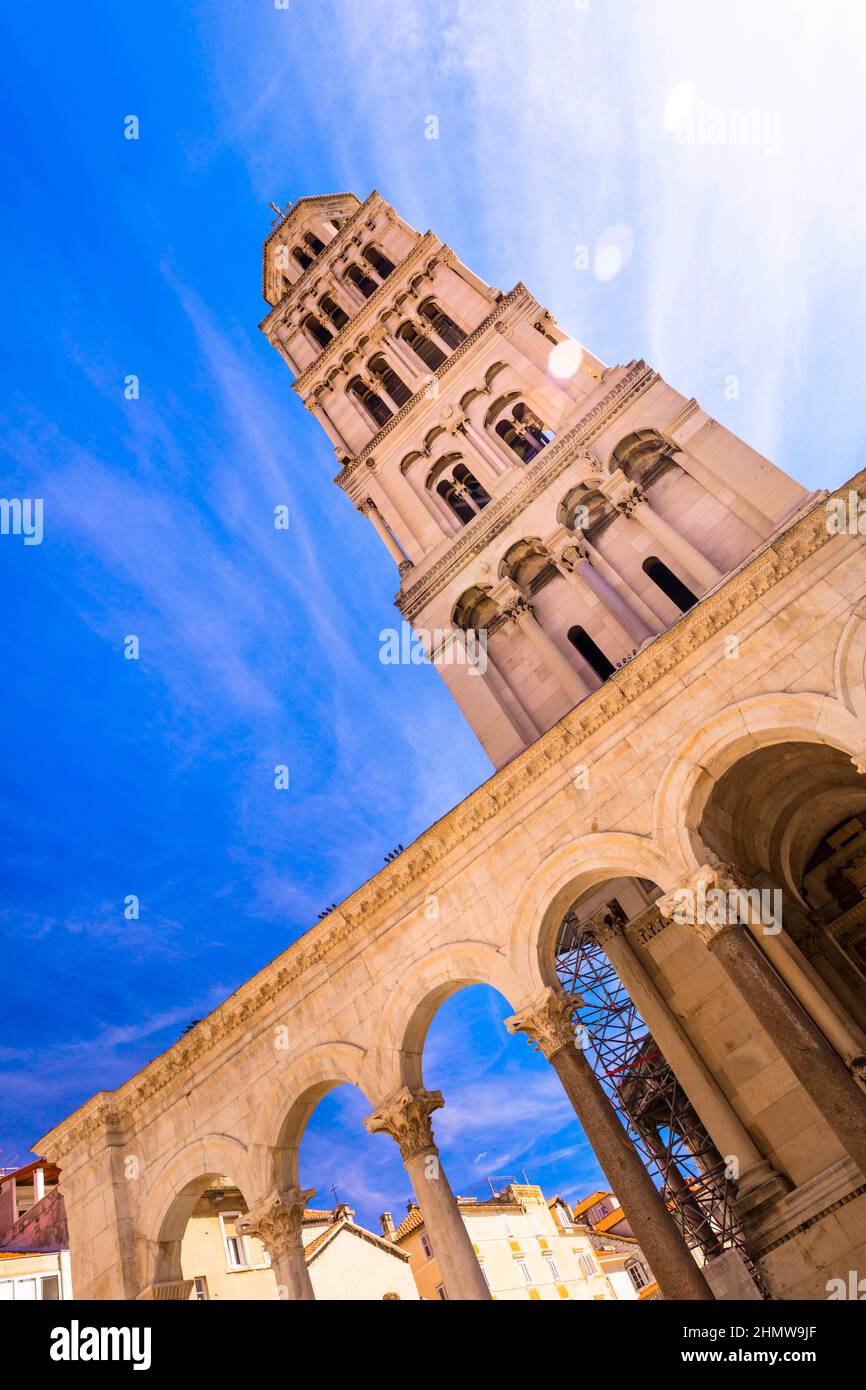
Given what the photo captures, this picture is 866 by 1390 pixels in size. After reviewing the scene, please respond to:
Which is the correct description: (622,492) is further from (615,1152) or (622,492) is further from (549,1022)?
(615,1152)

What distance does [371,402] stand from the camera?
94.6 feet

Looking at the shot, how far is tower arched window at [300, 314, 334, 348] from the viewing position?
32250mm

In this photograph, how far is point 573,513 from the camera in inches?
798

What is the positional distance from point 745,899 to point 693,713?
2653mm

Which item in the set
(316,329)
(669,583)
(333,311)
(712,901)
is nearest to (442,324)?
(333,311)

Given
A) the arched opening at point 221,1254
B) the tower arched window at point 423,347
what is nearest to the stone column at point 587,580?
the tower arched window at point 423,347

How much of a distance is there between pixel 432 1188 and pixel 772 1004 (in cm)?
539

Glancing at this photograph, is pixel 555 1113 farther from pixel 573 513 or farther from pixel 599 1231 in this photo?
pixel 573 513

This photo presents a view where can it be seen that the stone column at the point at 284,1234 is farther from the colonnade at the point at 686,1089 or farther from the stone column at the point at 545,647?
the stone column at the point at 545,647

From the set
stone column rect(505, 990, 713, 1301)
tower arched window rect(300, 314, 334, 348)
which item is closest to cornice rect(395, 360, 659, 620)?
stone column rect(505, 990, 713, 1301)

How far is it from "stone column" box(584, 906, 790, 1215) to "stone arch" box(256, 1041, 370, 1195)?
4.66 meters
